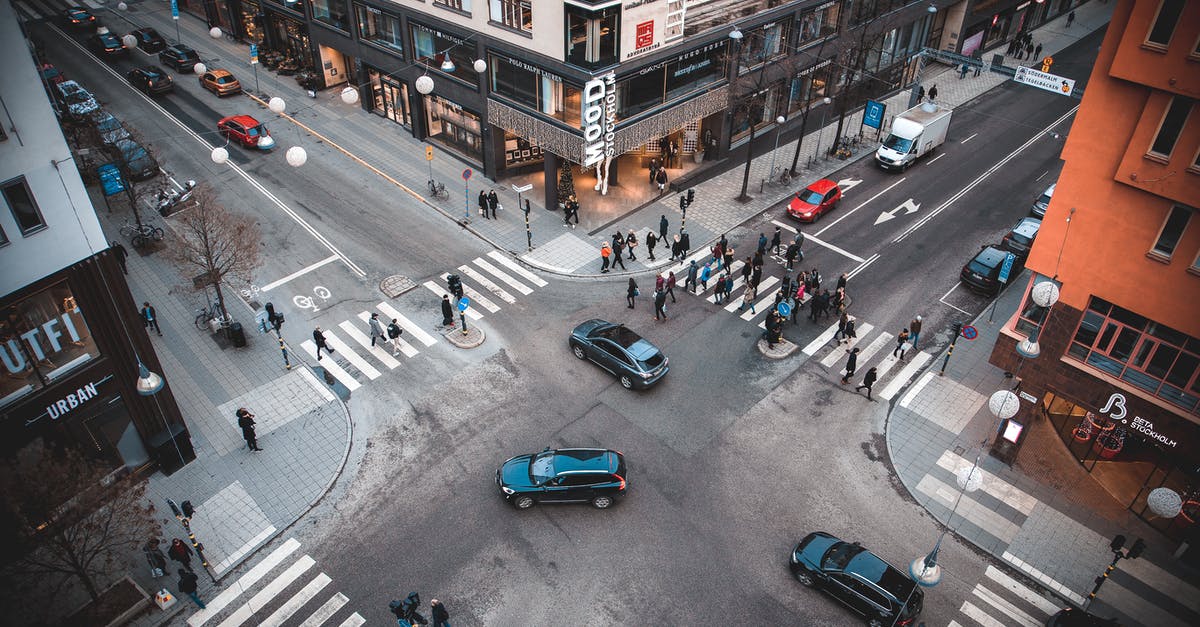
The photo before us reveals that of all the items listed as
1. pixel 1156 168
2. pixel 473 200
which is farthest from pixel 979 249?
pixel 473 200

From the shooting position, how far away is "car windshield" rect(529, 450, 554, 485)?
21578 millimetres

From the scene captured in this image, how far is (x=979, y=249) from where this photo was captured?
3478cm

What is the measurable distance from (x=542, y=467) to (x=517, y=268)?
13027 millimetres

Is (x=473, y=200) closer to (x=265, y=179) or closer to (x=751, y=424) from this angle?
(x=265, y=179)

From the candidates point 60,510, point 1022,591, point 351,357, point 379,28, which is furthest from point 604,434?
point 379,28

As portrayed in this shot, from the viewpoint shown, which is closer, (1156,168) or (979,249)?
(1156,168)

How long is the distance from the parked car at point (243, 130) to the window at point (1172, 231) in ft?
131

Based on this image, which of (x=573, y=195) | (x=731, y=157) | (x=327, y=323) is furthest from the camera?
(x=731, y=157)

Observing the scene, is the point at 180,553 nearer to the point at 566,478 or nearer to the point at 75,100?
the point at 566,478

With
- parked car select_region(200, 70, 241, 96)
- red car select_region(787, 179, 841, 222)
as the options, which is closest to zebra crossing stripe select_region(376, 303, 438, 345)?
red car select_region(787, 179, 841, 222)

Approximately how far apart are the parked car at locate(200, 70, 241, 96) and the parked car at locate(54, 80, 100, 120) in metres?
7.40

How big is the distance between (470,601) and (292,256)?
19.7 meters

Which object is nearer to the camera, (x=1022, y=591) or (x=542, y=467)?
(x=1022, y=591)

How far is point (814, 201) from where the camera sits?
1441 inches
